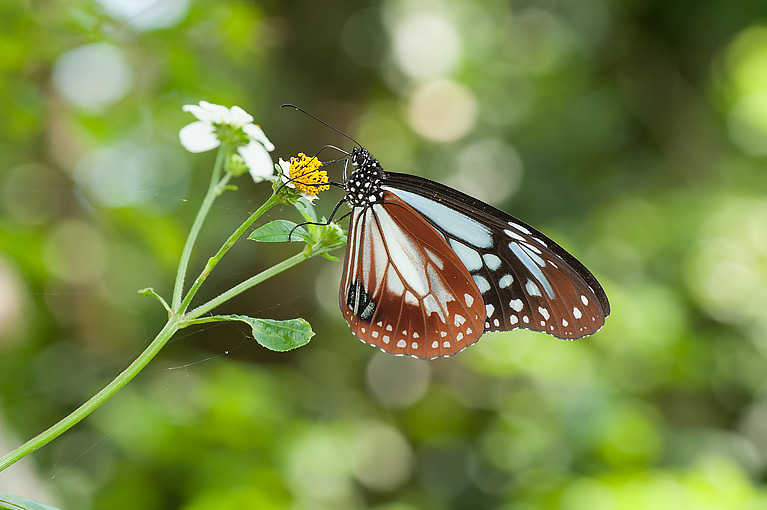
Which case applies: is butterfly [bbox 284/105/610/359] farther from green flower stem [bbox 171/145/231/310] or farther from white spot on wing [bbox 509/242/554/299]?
green flower stem [bbox 171/145/231/310]

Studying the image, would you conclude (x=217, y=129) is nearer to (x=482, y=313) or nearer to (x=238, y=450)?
(x=482, y=313)

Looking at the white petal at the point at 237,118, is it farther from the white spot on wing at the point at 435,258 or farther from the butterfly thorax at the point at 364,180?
the white spot on wing at the point at 435,258

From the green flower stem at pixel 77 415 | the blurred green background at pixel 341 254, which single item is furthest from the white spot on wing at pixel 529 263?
the green flower stem at pixel 77 415

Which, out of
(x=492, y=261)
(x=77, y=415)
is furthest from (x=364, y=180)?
(x=77, y=415)

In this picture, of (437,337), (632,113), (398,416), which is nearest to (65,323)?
(398,416)

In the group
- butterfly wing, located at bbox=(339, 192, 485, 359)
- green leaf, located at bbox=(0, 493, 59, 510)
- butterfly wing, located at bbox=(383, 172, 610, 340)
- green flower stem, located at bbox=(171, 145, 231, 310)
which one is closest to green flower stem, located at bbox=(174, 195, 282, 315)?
green flower stem, located at bbox=(171, 145, 231, 310)

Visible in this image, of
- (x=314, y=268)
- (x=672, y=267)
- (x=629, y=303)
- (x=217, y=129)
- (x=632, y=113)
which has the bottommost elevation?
(x=217, y=129)
